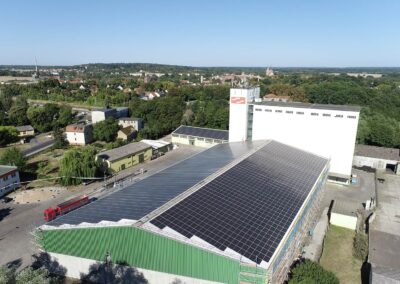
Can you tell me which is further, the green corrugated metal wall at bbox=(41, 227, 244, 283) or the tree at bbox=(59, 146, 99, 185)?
the tree at bbox=(59, 146, 99, 185)

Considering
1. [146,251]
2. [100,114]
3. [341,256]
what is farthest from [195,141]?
[146,251]

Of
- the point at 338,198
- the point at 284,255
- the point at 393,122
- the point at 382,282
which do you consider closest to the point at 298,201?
the point at 284,255

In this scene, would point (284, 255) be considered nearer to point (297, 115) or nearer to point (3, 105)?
point (297, 115)

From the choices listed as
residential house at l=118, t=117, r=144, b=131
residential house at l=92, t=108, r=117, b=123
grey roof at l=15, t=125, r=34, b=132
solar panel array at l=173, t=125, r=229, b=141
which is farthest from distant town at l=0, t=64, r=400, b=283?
residential house at l=92, t=108, r=117, b=123

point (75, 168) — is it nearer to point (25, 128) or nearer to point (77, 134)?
point (77, 134)

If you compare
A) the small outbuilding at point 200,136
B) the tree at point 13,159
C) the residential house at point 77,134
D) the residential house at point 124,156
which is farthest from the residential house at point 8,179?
the small outbuilding at point 200,136

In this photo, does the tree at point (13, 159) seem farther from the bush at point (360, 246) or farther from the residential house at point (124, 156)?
the bush at point (360, 246)

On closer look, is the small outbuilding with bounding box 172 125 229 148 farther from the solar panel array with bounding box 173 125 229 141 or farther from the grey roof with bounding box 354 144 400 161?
the grey roof with bounding box 354 144 400 161
